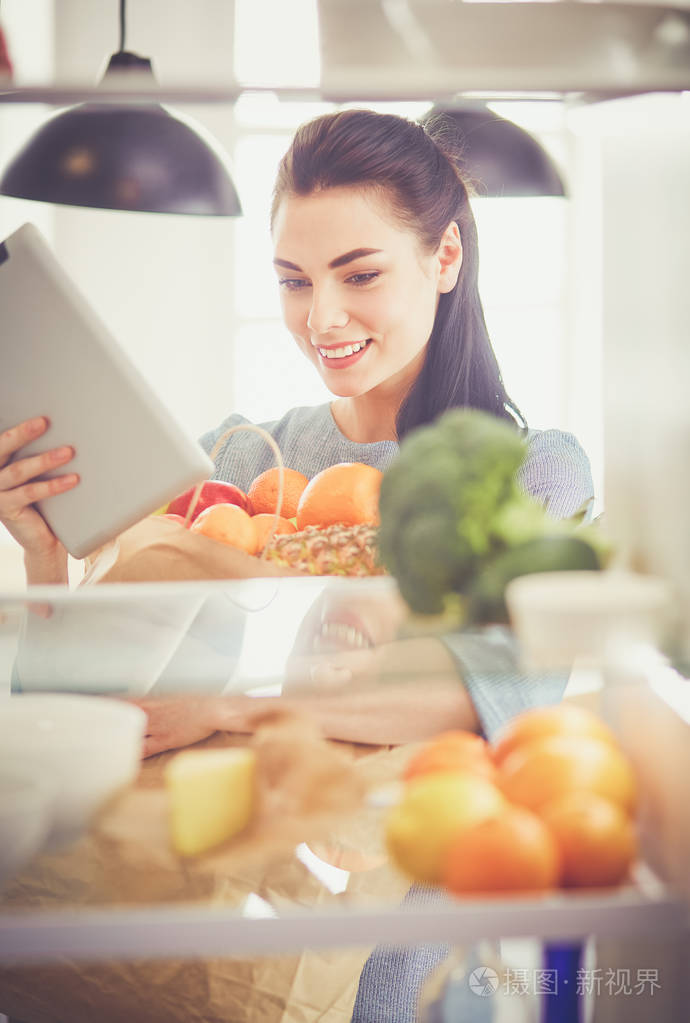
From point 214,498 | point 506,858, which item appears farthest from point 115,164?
point 506,858

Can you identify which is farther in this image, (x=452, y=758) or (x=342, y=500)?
(x=342, y=500)

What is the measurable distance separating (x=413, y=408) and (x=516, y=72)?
979 mm

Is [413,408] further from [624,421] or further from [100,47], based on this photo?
[100,47]

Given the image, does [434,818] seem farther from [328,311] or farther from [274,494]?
[328,311]

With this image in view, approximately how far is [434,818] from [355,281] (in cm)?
103

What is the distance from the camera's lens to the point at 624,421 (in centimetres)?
57

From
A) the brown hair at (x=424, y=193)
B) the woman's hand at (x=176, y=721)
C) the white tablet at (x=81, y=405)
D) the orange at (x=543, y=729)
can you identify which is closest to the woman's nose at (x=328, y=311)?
the brown hair at (x=424, y=193)

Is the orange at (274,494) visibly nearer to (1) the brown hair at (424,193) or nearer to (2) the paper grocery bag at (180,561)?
(2) the paper grocery bag at (180,561)

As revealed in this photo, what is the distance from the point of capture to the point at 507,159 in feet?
4.01

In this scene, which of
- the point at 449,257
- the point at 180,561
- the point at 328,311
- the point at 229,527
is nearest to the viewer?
the point at 180,561

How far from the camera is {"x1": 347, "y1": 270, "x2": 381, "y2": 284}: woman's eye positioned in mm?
1348

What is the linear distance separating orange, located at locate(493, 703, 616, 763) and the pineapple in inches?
7.4

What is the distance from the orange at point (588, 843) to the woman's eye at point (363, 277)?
1021mm

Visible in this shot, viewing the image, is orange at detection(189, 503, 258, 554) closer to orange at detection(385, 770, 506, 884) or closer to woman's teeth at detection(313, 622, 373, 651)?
woman's teeth at detection(313, 622, 373, 651)
